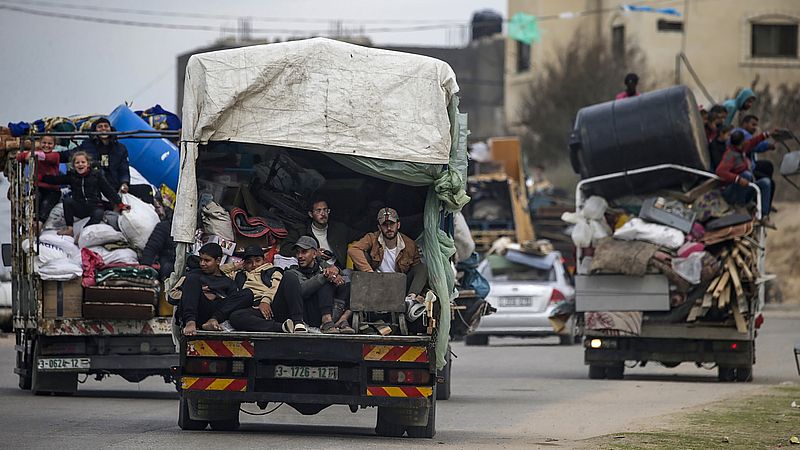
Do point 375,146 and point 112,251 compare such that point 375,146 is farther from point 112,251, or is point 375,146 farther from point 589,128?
point 589,128

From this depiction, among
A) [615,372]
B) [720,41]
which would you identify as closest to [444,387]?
[615,372]

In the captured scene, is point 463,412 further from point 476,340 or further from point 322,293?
point 476,340

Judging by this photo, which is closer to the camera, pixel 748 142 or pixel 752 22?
pixel 748 142

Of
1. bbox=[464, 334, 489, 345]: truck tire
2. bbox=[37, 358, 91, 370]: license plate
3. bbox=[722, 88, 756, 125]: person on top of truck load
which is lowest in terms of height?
bbox=[464, 334, 489, 345]: truck tire

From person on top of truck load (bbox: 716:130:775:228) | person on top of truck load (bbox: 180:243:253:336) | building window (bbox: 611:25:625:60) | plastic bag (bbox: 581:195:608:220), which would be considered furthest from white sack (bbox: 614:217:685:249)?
building window (bbox: 611:25:625:60)

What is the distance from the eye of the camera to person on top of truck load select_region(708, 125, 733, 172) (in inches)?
781

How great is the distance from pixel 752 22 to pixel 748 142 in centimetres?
3820

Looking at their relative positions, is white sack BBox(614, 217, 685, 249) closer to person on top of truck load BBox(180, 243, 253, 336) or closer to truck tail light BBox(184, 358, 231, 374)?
person on top of truck load BBox(180, 243, 253, 336)

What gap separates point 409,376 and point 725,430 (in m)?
2.96

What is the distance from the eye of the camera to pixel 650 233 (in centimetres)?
1956

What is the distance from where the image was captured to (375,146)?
12.4 meters

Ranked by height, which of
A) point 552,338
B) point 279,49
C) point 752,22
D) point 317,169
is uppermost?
point 752,22

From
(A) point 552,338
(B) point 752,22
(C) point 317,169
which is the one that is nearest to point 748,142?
(C) point 317,169

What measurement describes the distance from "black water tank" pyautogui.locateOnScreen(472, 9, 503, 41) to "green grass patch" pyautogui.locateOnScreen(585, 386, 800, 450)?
187ft
